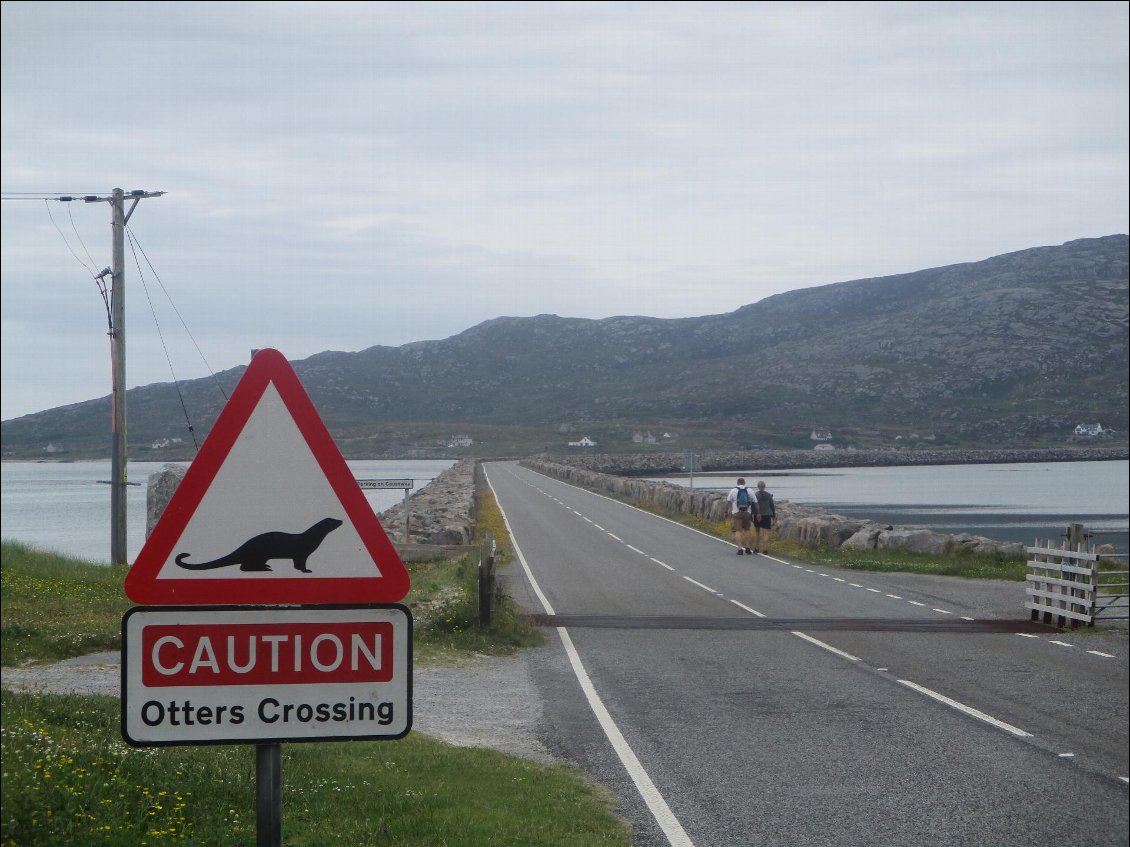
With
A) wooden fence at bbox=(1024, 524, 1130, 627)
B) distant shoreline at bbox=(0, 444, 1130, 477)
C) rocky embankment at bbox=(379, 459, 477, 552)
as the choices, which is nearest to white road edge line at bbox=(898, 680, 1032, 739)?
wooden fence at bbox=(1024, 524, 1130, 627)

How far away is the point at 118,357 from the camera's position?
21938 millimetres

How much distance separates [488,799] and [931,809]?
9.19 ft

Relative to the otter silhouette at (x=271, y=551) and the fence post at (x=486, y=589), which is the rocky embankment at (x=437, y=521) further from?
the otter silhouette at (x=271, y=551)

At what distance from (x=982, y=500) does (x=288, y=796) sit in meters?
77.4

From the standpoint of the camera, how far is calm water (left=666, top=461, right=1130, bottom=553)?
54219 millimetres

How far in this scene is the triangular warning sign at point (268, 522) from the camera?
124 inches

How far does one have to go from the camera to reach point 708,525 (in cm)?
3806

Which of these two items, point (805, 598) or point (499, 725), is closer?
point (499, 725)

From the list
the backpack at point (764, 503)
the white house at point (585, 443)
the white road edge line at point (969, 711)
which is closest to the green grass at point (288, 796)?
the white road edge line at point (969, 711)

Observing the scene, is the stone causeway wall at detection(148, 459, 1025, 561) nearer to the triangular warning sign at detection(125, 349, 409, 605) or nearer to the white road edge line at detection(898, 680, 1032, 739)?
the white road edge line at detection(898, 680, 1032, 739)

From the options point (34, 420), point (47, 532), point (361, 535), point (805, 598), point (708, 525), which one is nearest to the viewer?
point (361, 535)

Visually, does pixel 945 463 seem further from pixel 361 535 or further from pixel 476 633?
pixel 361 535

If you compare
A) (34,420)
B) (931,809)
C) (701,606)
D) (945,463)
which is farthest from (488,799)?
(945,463)

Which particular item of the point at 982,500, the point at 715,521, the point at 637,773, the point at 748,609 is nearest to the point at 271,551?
the point at 637,773
